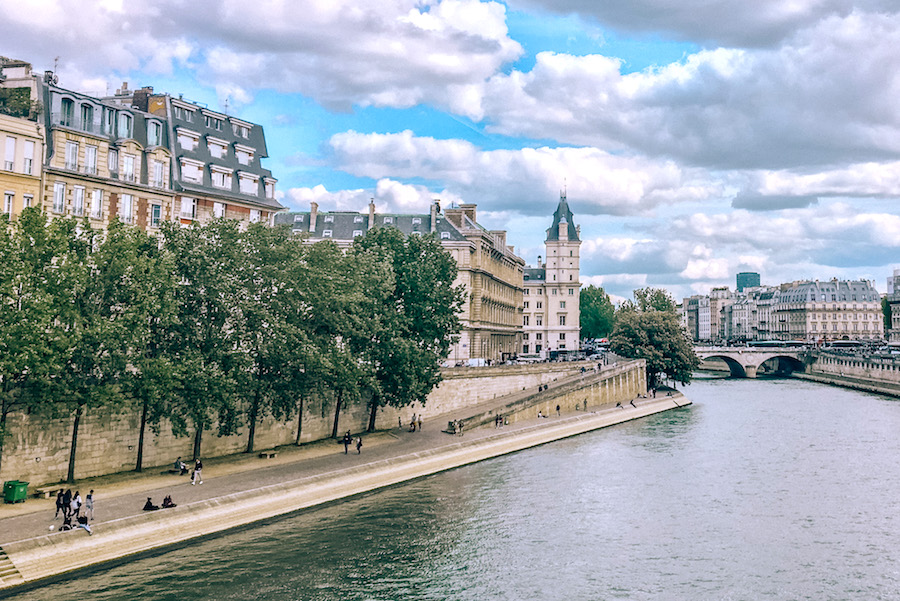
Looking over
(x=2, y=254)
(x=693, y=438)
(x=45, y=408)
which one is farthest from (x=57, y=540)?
(x=693, y=438)

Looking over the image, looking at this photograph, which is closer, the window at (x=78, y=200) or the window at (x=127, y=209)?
the window at (x=78, y=200)

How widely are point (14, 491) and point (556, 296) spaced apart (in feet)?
388

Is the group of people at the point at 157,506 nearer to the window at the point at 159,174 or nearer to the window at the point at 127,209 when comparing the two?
the window at the point at 127,209

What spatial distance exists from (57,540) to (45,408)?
8.54 m

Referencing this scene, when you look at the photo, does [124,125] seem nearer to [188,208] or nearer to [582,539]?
[188,208]

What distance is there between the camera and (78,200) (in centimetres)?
4647

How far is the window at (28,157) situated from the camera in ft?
140

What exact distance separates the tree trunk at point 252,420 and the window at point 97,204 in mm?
13893

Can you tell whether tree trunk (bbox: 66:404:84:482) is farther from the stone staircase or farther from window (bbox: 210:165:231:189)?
window (bbox: 210:165:231:189)

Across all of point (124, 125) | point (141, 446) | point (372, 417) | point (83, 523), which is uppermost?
point (124, 125)

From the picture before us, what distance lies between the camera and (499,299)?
107 meters

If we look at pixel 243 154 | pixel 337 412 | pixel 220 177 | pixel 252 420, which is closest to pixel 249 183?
pixel 243 154

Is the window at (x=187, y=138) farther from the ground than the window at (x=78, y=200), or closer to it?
farther from the ground

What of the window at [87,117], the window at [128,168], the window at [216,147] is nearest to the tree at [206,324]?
the window at [128,168]
